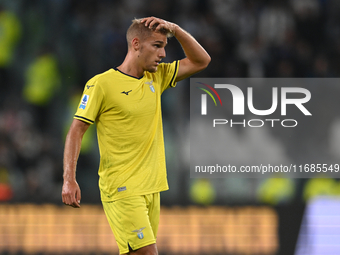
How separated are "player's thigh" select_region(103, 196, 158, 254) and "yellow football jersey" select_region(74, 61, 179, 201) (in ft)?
0.19

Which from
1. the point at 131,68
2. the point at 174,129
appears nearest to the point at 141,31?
the point at 131,68

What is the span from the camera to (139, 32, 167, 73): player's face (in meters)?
3.09

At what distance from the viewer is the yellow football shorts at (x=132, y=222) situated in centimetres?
297

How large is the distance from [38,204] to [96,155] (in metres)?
0.93

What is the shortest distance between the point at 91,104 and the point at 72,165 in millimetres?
396

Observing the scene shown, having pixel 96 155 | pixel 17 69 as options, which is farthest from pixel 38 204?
pixel 17 69

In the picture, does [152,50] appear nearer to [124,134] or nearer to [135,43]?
[135,43]

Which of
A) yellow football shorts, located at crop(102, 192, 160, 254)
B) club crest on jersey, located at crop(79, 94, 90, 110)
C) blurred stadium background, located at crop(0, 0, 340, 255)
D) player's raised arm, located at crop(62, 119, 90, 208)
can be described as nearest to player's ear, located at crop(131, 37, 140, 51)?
club crest on jersey, located at crop(79, 94, 90, 110)

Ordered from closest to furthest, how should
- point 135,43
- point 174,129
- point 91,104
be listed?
1. point 91,104
2. point 135,43
3. point 174,129

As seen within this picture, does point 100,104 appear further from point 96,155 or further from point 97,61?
point 97,61

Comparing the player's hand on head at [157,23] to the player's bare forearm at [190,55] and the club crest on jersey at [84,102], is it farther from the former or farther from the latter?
the club crest on jersey at [84,102]

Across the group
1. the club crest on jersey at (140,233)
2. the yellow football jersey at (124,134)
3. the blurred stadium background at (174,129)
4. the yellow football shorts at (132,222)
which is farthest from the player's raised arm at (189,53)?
the blurred stadium background at (174,129)

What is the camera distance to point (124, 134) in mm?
3023

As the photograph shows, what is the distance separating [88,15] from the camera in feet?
21.0
